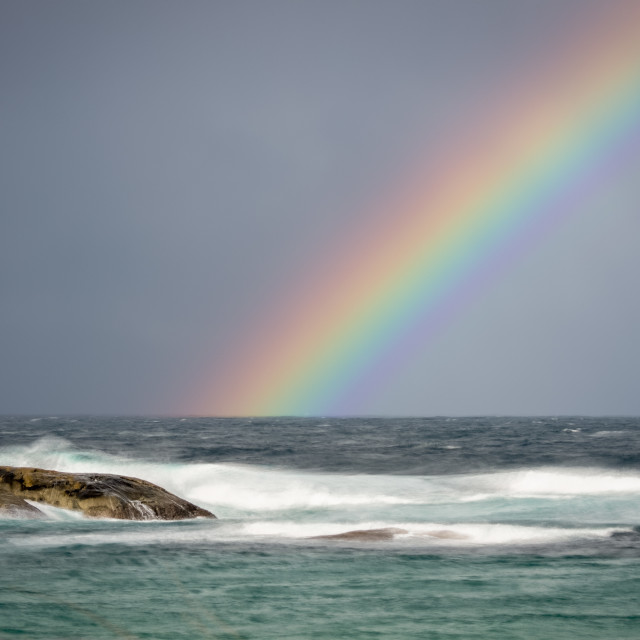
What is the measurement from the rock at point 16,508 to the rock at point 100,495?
24.3 inches

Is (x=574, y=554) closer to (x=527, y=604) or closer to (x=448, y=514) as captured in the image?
(x=527, y=604)

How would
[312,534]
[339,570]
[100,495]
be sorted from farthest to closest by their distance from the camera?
[100,495] → [312,534] → [339,570]

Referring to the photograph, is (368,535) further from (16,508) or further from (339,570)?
(16,508)

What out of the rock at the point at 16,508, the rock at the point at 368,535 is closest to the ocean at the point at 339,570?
the rock at the point at 368,535

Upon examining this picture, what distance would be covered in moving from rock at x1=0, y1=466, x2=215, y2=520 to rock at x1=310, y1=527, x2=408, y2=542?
6.40m

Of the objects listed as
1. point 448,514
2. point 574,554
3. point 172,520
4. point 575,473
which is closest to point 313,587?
point 574,554

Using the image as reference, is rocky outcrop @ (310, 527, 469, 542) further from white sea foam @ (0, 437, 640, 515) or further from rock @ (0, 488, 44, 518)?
rock @ (0, 488, 44, 518)

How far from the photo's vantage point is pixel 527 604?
549 inches

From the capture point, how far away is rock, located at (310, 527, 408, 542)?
2052 centimetres

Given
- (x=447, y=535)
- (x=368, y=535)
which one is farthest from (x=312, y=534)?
(x=447, y=535)

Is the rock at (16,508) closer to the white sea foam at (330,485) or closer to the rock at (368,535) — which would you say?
the white sea foam at (330,485)

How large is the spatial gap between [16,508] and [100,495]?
253 centimetres

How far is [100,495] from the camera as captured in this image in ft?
83.2

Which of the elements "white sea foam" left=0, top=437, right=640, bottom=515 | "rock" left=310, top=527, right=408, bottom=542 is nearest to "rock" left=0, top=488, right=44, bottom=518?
"white sea foam" left=0, top=437, right=640, bottom=515
